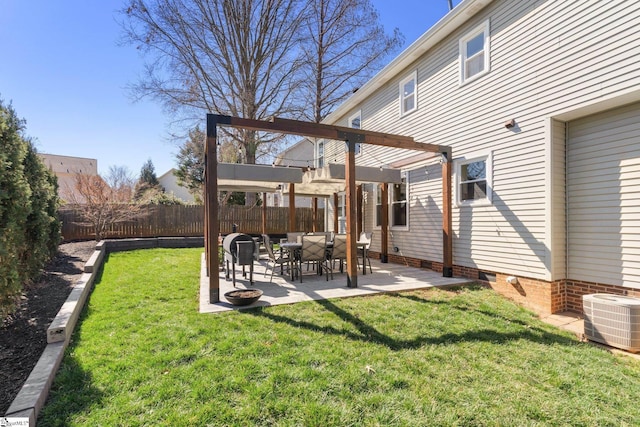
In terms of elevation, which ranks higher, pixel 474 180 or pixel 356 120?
pixel 356 120

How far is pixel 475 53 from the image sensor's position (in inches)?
276

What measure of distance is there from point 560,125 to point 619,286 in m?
2.81

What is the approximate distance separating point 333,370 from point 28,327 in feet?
13.5

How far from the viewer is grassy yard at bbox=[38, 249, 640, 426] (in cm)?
245

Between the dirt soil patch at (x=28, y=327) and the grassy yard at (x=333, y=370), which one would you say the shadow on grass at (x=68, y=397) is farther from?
the dirt soil patch at (x=28, y=327)

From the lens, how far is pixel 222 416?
237 centimetres

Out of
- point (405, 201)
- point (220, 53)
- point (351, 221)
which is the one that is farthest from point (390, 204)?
point (220, 53)

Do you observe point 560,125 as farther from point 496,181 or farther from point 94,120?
point 94,120

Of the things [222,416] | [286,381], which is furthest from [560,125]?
[222,416]

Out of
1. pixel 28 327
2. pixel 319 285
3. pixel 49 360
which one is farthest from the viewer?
pixel 319 285

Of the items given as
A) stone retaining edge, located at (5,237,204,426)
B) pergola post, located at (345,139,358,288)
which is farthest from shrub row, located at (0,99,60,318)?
pergola post, located at (345,139,358,288)

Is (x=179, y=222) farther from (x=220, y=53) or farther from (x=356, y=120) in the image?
(x=356, y=120)

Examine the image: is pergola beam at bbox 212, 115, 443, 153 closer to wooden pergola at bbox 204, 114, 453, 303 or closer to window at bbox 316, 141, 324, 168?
wooden pergola at bbox 204, 114, 453, 303

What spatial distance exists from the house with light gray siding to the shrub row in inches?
305
